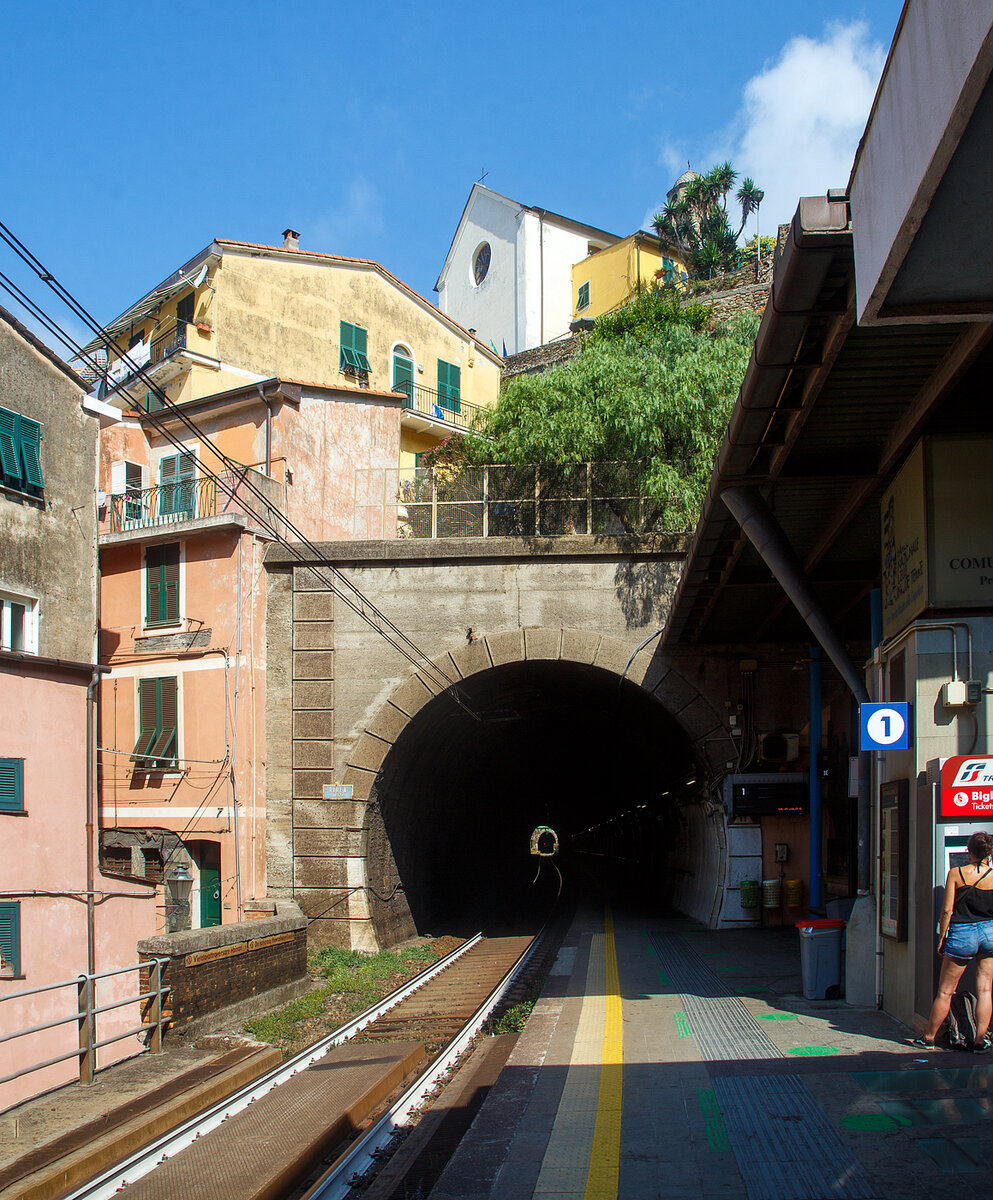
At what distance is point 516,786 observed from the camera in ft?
127

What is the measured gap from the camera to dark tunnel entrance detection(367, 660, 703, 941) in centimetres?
2120

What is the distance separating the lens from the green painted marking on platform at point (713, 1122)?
6156 mm

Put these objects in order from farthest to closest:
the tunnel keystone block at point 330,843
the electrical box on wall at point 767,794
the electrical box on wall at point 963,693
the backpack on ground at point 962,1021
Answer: the tunnel keystone block at point 330,843 → the electrical box on wall at point 767,794 → the electrical box on wall at point 963,693 → the backpack on ground at point 962,1021

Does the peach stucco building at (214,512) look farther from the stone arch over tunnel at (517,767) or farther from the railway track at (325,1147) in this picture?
the railway track at (325,1147)

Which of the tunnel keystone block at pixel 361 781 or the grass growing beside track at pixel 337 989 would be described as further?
the tunnel keystone block at pixel 361 781

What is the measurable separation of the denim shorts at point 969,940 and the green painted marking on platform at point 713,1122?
6.13ft

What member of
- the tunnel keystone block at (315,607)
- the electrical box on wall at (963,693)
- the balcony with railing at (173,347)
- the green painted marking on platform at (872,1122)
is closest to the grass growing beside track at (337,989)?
the tunnel keystone block at (315,607)

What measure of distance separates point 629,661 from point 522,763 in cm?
1654

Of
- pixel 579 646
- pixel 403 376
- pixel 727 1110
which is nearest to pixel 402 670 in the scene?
pixel 579 646

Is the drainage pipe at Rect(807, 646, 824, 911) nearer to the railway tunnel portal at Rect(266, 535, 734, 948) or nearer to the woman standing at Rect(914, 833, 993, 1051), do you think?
the railway tunnel portal at Rect(266, 535, 734, 948)

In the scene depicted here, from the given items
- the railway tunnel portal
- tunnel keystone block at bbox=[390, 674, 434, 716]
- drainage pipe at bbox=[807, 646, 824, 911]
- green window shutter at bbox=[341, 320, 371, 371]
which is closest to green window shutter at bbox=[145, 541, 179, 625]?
the railway tunnel portal

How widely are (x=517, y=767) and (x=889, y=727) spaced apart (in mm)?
27138

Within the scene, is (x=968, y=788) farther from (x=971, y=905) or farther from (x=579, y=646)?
(x=579, y=646)

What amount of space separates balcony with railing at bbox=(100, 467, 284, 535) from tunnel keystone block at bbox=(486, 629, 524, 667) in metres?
4.88
